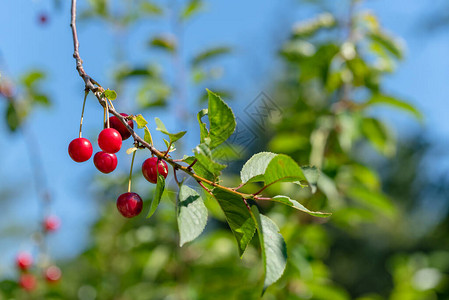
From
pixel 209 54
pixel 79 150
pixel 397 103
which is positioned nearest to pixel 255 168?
pixel 79 150

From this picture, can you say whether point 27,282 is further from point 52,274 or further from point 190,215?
point 190,215

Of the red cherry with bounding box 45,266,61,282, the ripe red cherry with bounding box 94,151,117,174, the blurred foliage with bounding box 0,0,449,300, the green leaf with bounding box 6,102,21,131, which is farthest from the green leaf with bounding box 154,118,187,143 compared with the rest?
the red cherry with bounding box 45,266,61,282

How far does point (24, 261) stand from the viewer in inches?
81.2

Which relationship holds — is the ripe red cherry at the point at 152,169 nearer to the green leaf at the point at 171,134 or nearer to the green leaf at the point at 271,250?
the green leaf at the point at 171,134

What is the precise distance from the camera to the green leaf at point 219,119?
0.64m

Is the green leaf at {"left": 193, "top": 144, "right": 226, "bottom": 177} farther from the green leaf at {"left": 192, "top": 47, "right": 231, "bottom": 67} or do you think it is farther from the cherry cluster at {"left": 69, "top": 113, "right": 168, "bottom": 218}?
the green leaf at {"left": 192, "top": 47, "right": 231, "bottom": 67}

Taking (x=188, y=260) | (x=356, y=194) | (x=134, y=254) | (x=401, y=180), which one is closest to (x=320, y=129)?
(x=356, y=194)

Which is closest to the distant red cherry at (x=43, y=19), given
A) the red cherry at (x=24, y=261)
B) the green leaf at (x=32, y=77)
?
the green leaf at (x=32, y=77)

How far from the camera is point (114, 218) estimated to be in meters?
2.41

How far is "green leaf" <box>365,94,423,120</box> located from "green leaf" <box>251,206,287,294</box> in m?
1.33

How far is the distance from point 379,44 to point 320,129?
54 cm

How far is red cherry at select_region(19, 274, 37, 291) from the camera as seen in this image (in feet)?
6.60

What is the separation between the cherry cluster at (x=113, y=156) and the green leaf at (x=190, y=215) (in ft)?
0.22

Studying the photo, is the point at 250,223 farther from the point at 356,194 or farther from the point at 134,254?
the point at 134,254
